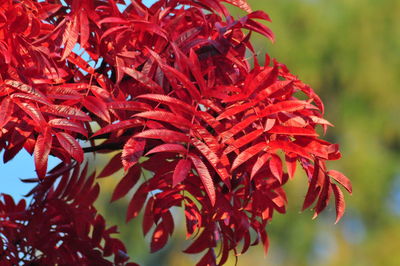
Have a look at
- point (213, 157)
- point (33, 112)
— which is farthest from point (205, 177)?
point (33, 112)

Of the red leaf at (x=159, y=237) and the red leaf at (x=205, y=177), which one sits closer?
the red leaf at (x=205, y=177)

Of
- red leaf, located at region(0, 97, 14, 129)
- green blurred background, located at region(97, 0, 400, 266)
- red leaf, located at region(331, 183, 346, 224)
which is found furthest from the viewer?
green blurred background, located at region(97, 0, 400, 266)

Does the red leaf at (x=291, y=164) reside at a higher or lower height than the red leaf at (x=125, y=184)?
lower

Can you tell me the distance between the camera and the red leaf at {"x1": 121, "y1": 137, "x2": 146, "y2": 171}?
85cm

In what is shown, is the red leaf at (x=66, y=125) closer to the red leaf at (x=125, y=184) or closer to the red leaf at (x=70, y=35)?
the red leaf at (x=70, y=35)

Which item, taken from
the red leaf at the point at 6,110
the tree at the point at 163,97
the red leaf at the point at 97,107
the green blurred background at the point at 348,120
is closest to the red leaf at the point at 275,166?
the tree at the point at 163,97

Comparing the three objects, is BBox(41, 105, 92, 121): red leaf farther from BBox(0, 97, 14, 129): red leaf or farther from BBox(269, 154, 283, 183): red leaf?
BBox(269, 154, 283, 183): red leaf

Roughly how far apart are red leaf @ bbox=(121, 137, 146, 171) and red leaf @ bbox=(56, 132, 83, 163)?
0.05m

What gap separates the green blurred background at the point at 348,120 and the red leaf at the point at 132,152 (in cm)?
526

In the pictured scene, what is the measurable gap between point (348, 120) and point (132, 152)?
245 inches

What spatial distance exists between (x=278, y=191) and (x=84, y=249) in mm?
395

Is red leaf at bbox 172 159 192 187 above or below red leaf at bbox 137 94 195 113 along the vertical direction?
below

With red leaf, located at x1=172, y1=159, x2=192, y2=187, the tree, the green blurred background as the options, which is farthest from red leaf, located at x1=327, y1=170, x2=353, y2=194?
the green blurred background

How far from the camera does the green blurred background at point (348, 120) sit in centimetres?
625
